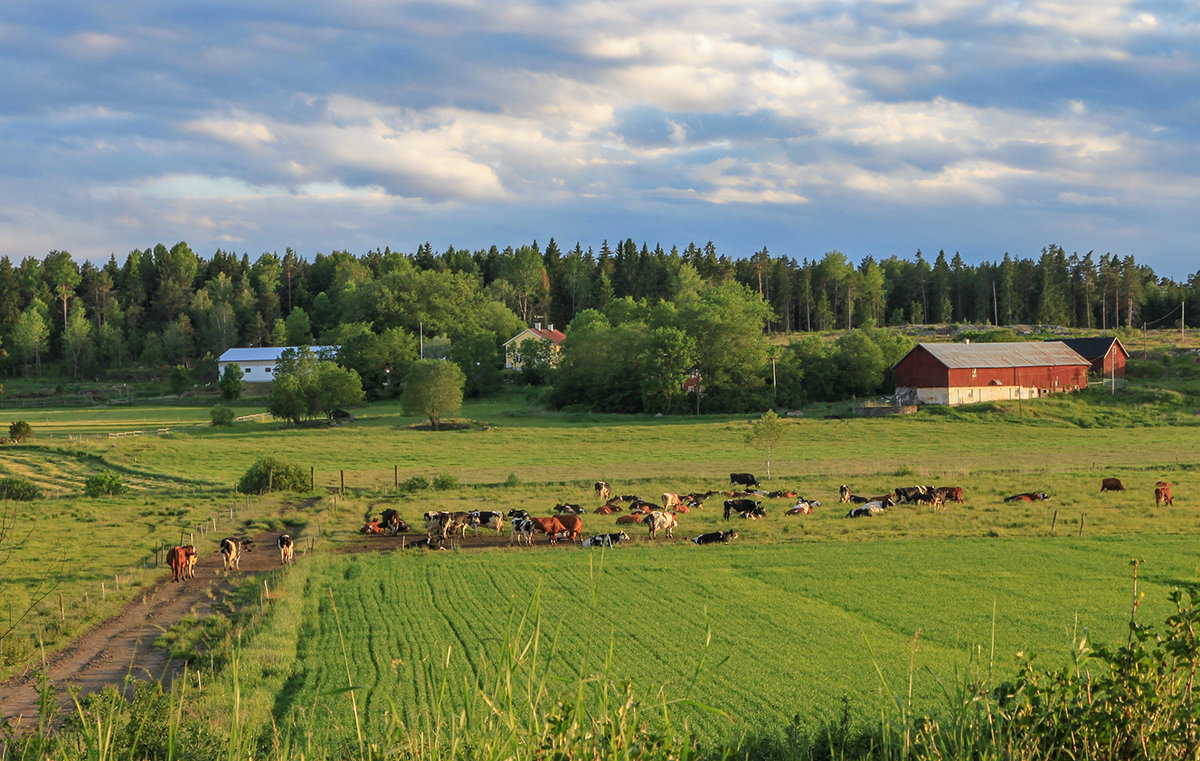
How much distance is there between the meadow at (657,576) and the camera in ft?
47.5

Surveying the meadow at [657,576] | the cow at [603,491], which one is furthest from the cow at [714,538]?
the cow at [603,491]

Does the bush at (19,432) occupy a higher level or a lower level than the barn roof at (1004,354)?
lower

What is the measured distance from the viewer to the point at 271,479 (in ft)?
151

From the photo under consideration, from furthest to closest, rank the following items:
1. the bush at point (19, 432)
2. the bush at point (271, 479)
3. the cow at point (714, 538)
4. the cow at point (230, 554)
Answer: the bush at point (19, 432), the bush at point (271, 479), the cow at point (714, 538), the cow at point (230, 554)

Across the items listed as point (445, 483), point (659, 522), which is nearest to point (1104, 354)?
point (445, 483)

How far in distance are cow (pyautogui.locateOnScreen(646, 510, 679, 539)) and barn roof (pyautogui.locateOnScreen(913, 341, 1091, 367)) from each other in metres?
57.7

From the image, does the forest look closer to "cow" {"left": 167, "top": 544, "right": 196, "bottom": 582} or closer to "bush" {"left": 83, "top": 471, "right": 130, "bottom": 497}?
"bush" {"left": 83, "top": 471, "right": 130, "bottom": 497}

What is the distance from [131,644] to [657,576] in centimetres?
1325

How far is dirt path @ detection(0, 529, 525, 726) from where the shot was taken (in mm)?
16328

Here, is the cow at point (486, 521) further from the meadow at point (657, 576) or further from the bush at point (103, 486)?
the bush at point (103, 486)

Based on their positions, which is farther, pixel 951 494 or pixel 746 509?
pixel 951 494

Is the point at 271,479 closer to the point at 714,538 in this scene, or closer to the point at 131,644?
the point at 714,538

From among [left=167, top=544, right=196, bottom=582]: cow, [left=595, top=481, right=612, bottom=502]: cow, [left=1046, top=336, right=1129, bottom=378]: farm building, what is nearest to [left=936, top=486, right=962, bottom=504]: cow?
[left=595, top=481, right=612, bottom=502]: cow

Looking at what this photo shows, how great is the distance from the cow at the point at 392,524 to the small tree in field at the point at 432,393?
46278mm
